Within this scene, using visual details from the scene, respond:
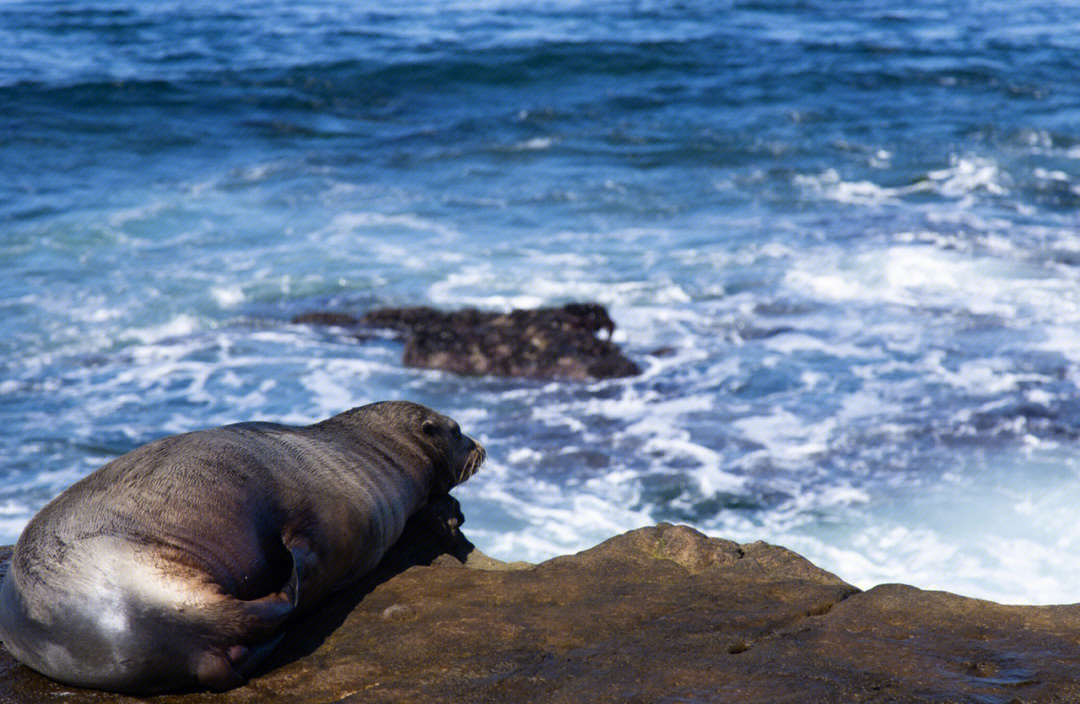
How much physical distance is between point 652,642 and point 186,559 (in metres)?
1.38

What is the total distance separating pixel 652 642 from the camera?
3.27 metres

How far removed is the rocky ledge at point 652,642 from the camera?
2957 millimetres

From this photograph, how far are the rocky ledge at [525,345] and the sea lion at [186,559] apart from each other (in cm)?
522

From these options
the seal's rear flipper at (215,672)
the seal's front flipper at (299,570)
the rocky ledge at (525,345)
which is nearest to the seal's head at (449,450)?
the seal's front flipper at (299,570)

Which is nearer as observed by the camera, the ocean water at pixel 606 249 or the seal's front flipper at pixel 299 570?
the seal's front flipper at pixel 299 570

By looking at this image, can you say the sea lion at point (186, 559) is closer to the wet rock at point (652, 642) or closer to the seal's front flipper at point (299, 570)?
the seal's front flipper at point (299, 570)

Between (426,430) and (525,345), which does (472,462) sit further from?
(525,345)

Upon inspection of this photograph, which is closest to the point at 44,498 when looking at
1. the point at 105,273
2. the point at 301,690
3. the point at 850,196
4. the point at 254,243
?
the point at 301,690

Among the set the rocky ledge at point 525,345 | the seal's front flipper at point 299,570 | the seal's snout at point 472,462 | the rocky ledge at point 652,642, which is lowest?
the rocky ledge at point 525,345

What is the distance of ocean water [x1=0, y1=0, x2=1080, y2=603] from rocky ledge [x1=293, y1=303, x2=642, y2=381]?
251 mm

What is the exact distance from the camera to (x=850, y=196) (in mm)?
15266

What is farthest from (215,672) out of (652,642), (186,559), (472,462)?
(472,462)

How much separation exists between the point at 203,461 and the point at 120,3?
2564 cm

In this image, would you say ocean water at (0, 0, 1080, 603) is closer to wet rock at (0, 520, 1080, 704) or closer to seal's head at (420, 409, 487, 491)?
seal's head at (420, 409, 487, 491)
